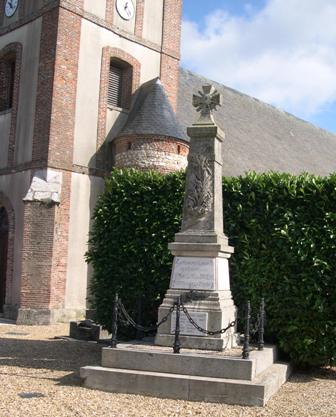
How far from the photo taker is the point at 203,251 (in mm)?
8492

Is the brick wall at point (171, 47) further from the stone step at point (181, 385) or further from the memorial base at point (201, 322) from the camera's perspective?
the stone step at point (181, 385)

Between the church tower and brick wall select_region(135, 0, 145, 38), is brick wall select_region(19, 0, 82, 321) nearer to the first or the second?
the church tower

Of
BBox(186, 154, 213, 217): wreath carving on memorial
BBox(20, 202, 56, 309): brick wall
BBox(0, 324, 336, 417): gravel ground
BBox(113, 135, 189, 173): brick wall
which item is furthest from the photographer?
BBox(113, 135, 189, 173): brick wall

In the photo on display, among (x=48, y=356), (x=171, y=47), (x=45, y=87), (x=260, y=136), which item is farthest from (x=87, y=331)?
(x=260, y=136)

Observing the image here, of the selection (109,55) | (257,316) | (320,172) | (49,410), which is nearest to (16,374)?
(49,410)

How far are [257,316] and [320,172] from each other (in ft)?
52.4

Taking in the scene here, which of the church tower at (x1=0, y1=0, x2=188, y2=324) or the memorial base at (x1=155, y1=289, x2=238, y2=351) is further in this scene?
the church tower at (x1=0, y1=0, x2=188, y2=324)

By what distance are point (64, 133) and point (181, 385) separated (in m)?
10.6

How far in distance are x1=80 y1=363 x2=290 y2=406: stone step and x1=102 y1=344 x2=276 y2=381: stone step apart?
0.32 ft

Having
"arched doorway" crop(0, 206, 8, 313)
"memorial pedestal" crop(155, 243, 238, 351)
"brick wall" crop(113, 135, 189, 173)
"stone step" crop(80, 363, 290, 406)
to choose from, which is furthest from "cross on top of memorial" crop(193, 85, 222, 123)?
"arched doorway" crop(0, 206, 8, 313)

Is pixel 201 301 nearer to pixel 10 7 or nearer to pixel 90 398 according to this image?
pixel 90 398

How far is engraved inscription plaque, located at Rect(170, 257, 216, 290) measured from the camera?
840 cm

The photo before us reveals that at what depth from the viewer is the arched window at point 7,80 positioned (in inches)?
733

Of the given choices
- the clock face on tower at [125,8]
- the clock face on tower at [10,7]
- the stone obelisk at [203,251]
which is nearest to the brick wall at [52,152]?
the clock face on tower at [125,8]
